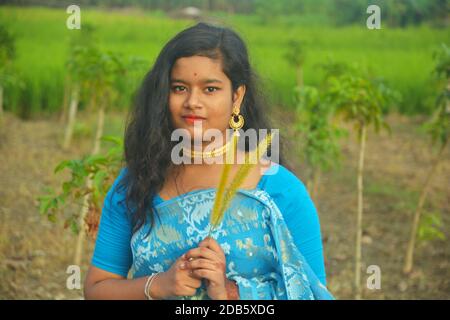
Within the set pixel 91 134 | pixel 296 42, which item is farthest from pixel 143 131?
pixel 296 42

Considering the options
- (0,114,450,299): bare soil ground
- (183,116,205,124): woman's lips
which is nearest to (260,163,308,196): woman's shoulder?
(183,116,205,124): woman's lips

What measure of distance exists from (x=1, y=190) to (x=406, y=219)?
2.98m

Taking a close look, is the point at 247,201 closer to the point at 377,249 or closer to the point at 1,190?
the point at 377,249

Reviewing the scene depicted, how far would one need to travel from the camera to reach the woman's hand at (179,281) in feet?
5.32

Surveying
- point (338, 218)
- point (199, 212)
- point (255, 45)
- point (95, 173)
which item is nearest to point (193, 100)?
point (199, 212)

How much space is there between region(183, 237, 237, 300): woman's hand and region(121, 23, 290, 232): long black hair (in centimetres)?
20

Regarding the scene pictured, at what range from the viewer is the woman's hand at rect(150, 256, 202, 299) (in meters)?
1.62

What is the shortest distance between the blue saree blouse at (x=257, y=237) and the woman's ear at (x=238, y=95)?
7.6 inches

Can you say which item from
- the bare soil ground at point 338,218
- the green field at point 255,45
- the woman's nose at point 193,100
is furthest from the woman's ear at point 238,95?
the green field at point 255,45

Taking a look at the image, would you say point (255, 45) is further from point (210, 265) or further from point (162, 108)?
point (210, 265)

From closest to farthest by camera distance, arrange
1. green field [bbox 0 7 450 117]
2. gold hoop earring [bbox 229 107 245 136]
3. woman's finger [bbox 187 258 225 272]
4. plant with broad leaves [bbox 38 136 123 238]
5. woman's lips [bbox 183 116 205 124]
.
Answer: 1. woman's finger [bbox 187 258 225 272]
2. woman's lips [bbox 183 116 205 124]
3. gold hoop earring [bbox 229 107 245 136]
4. plant with broad leaves [bbox 38 136 123 238]
5. green field [bbox 0 7 450 117]

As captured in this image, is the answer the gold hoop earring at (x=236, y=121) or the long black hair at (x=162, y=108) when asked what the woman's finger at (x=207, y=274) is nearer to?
the long black hair at (x=162, y=108)

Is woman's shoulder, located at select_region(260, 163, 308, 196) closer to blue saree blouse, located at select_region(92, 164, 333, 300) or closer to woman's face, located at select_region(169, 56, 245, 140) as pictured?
blue saree blouse, located at select_region(92, 164, 333, 300)

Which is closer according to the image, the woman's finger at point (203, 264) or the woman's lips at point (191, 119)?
the woman's finger at point (203, 264)
